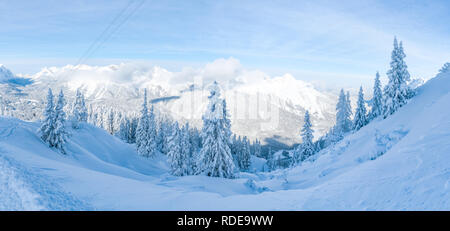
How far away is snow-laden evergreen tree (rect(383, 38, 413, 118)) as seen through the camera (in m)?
28.9

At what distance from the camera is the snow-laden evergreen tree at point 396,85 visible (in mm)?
28906

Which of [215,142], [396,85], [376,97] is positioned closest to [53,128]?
[215,142]

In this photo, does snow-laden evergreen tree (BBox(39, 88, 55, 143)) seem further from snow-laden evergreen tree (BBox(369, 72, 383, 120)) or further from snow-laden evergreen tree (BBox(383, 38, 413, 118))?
snow-laden evergreen tree (BBox(369, 72, 383, 120))

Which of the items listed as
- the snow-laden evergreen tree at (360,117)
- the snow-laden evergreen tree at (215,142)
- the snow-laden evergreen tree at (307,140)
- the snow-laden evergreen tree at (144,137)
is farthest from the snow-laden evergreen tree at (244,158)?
the snow-laden evergreen tree at (215,142)

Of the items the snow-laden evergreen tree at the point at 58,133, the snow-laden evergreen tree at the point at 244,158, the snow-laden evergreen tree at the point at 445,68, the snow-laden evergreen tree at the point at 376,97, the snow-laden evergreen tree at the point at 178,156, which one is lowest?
the snow-laden evergreen tree at the point at 244,158

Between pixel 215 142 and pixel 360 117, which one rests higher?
pixel 360 117

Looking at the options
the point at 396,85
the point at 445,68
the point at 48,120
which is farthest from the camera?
the point at 445,68

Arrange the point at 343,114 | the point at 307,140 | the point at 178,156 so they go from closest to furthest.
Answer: the point at 178,156
the point at 307,140
the point at 343,114

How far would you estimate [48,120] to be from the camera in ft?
97.6

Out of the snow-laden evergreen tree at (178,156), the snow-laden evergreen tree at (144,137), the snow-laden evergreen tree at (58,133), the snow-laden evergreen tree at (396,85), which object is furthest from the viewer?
the snow-laden evergreen tree at (144,137)

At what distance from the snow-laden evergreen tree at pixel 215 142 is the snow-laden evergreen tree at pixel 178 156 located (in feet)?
40.9

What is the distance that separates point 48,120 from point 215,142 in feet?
78.9

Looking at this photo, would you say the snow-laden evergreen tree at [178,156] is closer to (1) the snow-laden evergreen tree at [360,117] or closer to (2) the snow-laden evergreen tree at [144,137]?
(2) the snow-laden evergreen tree at [144,137]

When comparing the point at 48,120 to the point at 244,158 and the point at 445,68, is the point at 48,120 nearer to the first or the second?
the point at 244,158
